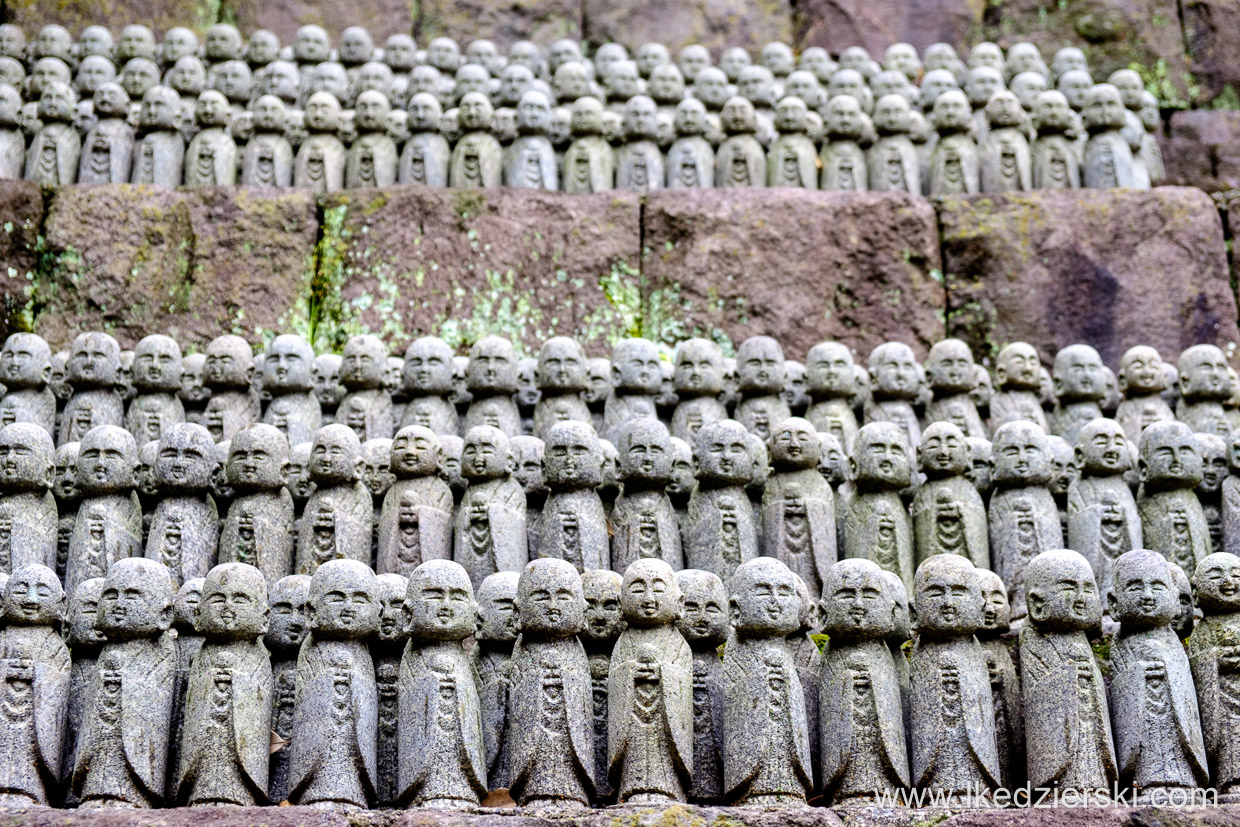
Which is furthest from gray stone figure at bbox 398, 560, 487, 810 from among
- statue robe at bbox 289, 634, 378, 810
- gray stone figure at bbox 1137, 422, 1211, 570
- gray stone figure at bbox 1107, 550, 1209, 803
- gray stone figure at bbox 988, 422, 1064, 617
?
gray stone figure at bbox 1137, 422, 1211, 570

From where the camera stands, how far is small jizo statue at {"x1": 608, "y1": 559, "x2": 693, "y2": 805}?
538 cm

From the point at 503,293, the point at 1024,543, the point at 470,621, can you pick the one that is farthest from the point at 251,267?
the point at 1024,543

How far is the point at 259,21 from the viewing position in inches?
457

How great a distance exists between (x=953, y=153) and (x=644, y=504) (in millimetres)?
3750

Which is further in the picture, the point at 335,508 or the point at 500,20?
the point at 500,20

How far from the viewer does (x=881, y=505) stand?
263 inches

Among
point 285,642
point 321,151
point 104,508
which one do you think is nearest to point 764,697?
point 285,642

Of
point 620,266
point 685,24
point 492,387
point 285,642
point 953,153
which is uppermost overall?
point 685,24

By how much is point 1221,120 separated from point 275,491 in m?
7.21

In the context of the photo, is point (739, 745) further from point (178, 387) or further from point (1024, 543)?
point (178, 387)

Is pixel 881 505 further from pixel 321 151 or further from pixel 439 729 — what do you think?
pixel 321 151

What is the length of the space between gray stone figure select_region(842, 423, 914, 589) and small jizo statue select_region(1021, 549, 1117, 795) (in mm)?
843

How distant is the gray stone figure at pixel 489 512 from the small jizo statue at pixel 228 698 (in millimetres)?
1026

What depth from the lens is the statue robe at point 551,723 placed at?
17.6ft
